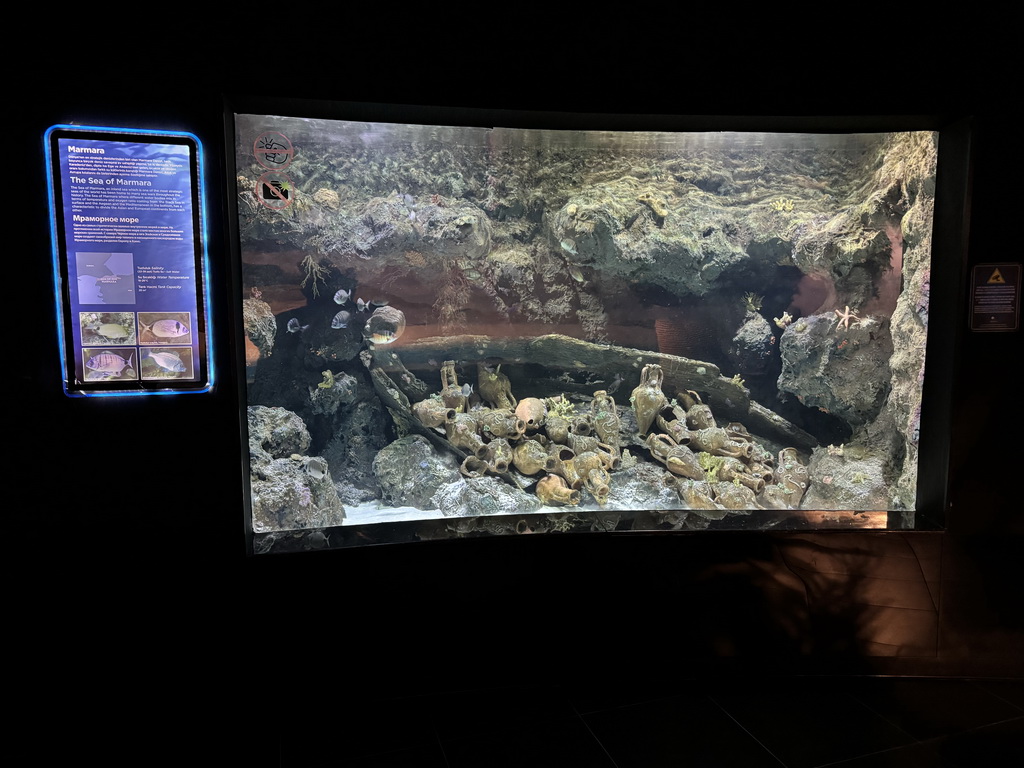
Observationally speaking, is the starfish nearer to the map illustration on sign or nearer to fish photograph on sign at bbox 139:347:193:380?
fish photograph on sign at bbox 139:347:193:380

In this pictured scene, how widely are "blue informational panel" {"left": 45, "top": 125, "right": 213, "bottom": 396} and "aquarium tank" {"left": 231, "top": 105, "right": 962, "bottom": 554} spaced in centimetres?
58

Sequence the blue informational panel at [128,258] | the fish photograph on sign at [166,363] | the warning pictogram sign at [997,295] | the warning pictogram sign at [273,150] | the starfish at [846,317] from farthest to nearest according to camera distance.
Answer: the starfish at [846,317] → the warning pictogram sign at [997,295] → the warning pictogram sign at [273,150] → the fish photograph on sign at [166,363] → the blue informational panel at [128,258]

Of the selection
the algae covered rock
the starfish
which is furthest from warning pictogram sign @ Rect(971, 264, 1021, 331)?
the algae covered rock

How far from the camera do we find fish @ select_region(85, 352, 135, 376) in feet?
8.36

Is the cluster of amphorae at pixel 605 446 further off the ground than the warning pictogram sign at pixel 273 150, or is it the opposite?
the warning pictogram sign at pixel 273 150

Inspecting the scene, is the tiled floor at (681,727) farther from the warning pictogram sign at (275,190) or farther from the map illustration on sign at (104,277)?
the warning pictogram sign at (275,190)

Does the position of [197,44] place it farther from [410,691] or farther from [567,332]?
[410,691]

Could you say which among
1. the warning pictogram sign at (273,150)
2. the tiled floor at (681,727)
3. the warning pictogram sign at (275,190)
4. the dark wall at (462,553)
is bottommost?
the tiled floor at (681,727)

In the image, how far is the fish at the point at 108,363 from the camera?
2.55m

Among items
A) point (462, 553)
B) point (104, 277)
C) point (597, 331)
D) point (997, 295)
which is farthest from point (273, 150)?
point (997, 295)

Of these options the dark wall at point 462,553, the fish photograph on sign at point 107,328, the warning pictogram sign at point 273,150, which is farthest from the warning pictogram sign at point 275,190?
the fish photograph on sign at point 107,328

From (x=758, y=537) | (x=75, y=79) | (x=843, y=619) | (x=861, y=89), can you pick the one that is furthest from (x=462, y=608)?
(x=861, y=89)

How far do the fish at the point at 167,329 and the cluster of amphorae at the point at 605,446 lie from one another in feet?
4.92

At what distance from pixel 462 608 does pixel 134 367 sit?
79.0 inches
